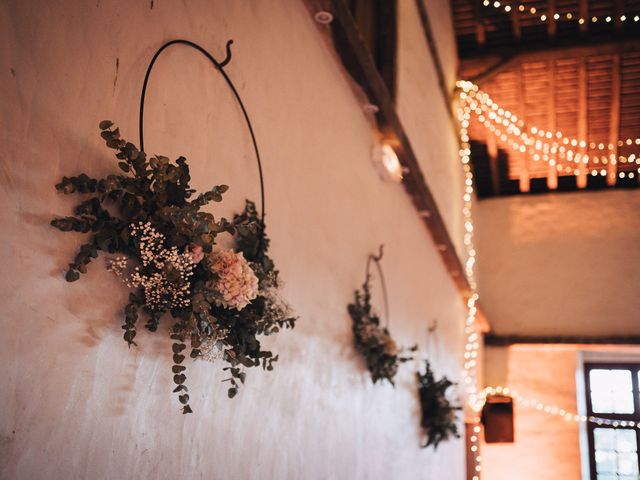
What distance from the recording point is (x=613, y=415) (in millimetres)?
9305

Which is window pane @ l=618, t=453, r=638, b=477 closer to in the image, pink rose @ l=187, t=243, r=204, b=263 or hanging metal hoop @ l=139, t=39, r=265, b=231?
hanging metal hoop @ l=139, t=39, r=265, b=231

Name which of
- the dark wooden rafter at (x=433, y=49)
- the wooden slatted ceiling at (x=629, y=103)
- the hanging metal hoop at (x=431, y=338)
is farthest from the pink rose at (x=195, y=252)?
the wooden slatted ceiling at (x=629, y=103)

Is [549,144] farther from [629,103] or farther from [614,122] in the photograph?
[629,103]

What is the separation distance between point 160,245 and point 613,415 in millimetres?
9055

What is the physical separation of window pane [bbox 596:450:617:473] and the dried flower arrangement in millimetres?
8675

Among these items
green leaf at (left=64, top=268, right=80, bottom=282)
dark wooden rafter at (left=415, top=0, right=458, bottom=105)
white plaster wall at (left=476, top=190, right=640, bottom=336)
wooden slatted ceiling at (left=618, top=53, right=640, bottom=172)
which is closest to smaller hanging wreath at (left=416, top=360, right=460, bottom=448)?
dark wooden rafter at (left=415, top=0, right=458, bottom=105)

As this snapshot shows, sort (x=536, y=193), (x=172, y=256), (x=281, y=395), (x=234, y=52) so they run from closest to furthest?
(x=172, y=256), (x=234, y=52), (x=281, y=395), (x=536, y=193)

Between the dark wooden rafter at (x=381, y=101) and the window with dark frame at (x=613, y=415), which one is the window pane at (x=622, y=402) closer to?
the window with dark frame at (x=613, y=415)

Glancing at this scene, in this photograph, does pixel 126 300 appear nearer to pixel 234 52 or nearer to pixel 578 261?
pixel 234 52

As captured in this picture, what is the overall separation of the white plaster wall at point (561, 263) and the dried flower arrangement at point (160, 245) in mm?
8600

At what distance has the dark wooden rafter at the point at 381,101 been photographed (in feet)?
11.4

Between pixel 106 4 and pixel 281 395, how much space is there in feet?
5.06

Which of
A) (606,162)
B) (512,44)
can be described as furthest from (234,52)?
(606,162)

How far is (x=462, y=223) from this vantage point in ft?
28.8
